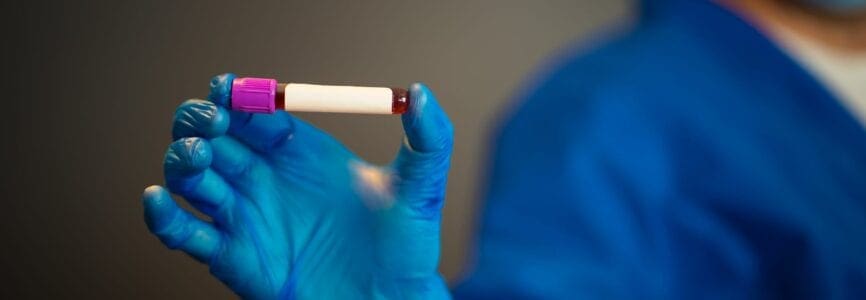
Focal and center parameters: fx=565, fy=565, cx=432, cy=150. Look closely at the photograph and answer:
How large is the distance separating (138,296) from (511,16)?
2.66ft

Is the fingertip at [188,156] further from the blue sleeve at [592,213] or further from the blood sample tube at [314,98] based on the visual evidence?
the blue sleeve at [592,213]

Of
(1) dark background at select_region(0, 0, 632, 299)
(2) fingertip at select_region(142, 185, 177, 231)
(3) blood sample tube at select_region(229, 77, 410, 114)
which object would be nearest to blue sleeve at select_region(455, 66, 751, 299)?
(3) blood sample tube at select_region(229, 77, 410, 114)

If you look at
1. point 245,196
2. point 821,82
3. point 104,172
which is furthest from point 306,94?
point 104,172

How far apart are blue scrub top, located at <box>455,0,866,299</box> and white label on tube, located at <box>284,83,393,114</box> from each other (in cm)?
13

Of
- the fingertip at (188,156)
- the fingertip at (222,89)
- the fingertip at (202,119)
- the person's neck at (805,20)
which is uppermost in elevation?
the person's neck at (805,20)

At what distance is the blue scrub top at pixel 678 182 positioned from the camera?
1.46ft

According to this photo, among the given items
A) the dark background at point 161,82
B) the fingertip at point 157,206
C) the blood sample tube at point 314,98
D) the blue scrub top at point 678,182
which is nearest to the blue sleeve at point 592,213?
the blue scrub top at point 678,182

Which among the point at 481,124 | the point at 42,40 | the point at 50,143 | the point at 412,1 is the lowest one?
the point at 50,143

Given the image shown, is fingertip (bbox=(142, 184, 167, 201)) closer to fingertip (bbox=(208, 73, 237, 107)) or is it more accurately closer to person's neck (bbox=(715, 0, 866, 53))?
fingertip (bbox=(208, 73, 237, 107))

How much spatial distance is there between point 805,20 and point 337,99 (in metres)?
0.49

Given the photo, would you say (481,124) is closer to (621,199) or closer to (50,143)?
(621,199)

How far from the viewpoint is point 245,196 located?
1.63 ft

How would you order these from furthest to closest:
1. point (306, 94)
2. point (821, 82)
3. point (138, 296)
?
point (138, 296)
point (821, 82)
point (306, 94)

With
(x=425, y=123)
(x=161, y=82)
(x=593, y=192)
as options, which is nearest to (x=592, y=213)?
(x=593, y=192)
